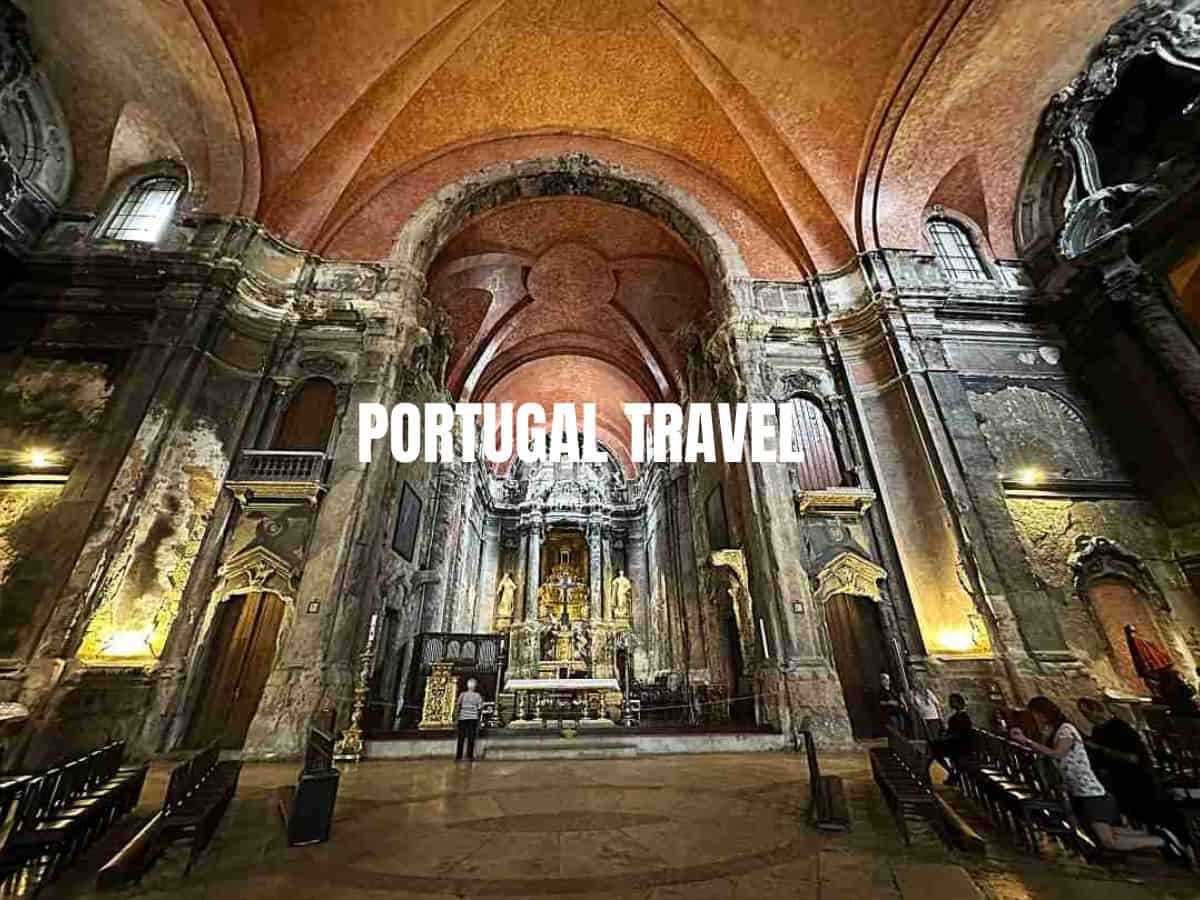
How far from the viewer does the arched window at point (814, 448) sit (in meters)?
10.3

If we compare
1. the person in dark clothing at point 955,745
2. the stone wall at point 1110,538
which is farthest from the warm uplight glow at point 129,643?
the stone wall at point 1110,538

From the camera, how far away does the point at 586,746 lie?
764cm

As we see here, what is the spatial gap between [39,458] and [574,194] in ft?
41.1

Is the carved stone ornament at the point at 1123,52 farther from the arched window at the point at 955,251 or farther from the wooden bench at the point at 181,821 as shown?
the wooden bench at the point at 181,821

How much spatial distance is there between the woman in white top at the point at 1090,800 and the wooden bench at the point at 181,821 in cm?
574

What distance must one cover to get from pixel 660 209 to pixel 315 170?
866 cm

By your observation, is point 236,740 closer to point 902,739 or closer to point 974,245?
point 902,739

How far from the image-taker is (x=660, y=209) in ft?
43.7

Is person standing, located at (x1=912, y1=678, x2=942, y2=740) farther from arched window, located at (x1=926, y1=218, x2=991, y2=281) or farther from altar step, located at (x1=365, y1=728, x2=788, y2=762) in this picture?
arched window, located at (x1=926, y1=218, x2=991, y2=281)

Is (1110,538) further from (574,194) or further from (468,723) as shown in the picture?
(574,194)

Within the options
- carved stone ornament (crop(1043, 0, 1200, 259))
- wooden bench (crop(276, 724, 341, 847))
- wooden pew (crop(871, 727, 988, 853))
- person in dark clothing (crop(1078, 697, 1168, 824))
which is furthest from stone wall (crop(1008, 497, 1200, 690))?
wooden bench (crop(276, 724, 341, 847))

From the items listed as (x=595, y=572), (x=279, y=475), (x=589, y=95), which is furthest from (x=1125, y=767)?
(x=595, y=572)

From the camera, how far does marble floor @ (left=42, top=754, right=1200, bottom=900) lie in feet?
8.68

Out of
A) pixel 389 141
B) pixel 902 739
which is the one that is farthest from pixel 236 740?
pixel 389 141
